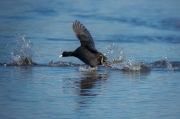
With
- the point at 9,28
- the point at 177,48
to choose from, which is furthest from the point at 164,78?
the point at 9,28

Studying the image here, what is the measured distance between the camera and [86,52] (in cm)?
1208

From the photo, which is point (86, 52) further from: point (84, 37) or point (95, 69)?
point (84, 37)

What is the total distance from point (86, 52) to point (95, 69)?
0.36 meters

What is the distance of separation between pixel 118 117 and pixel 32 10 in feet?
45.3

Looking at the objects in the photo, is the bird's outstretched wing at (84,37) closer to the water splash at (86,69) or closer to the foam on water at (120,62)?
the water splash at (86,69)

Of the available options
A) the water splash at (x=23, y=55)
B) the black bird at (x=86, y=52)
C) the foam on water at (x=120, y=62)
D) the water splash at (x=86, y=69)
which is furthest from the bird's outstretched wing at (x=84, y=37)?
the water splash at (x=23, y=55)

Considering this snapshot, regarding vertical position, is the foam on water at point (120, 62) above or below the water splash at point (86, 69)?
above

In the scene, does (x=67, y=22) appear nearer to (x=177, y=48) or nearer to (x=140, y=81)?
(x=177, y=48)

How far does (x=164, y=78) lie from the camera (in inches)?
432

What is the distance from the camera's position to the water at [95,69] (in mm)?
8625

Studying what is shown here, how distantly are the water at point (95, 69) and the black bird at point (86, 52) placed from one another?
18cm

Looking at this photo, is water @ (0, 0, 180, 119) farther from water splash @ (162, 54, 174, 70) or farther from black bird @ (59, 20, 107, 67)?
black bird @ (59, 20, 107, 67)

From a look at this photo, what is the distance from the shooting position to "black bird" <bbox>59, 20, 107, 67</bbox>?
11.9m

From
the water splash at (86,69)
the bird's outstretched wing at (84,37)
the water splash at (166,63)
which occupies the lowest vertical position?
Answer: the water splash at (86,69)
